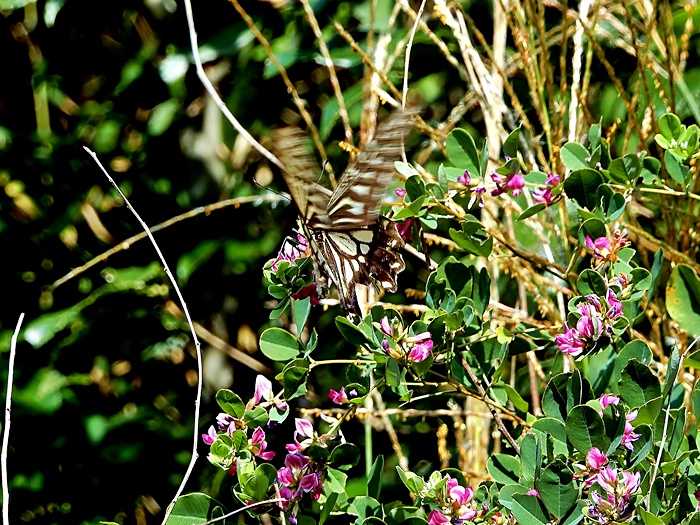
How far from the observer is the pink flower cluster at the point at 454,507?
34.6 inches

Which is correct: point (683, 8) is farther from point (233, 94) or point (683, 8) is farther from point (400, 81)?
point (233, 94)

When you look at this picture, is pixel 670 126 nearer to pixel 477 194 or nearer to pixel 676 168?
pixel 676 168

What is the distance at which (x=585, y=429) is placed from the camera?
81 centimetres

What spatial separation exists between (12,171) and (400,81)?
0.90 meters

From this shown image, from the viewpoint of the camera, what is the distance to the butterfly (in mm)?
884

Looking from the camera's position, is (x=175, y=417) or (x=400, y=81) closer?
(x=400, y=81)

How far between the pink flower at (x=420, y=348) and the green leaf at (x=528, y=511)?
151mm

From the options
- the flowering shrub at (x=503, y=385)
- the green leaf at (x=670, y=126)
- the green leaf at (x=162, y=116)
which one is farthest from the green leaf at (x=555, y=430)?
the green leaf at (x=162, y=116)

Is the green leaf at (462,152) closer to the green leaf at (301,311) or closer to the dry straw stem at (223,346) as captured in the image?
the green leaf at (301,311)

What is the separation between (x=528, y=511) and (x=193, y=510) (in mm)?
287

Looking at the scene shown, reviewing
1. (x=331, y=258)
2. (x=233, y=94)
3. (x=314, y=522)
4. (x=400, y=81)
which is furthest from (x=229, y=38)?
(x=314, y=522)

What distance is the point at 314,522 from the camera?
926 mm

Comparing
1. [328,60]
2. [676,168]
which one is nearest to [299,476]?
[676,168]

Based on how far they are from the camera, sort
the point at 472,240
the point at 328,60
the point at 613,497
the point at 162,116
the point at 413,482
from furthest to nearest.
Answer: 1. the point at 162,116
2. the point at 328,60
3. the point at 472,240
4. the point at 413,482
5. the point at 613,497
